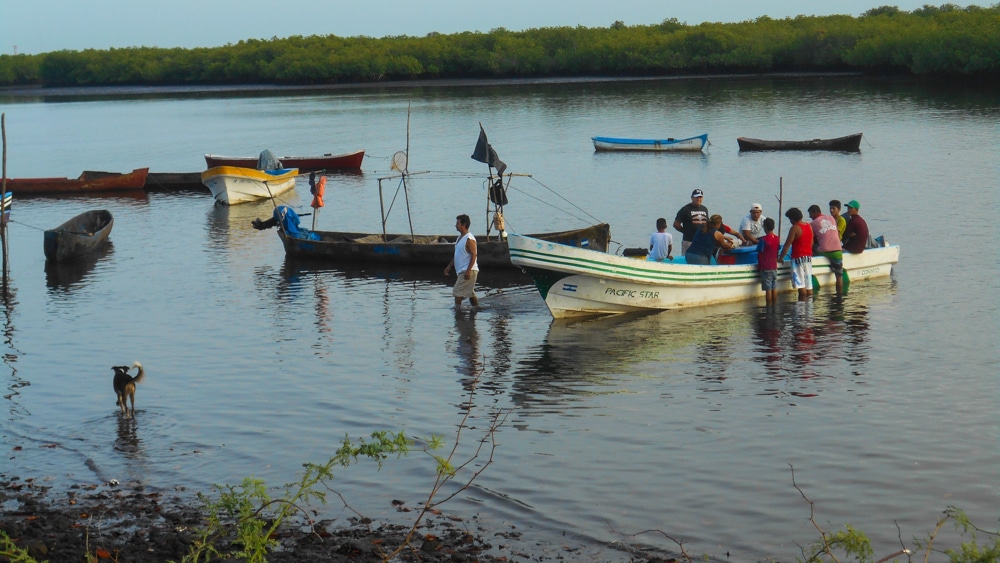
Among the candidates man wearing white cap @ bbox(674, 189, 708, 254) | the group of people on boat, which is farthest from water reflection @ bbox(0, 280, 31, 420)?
man wearing white cap @ bbox(674, 189, 708, 254)

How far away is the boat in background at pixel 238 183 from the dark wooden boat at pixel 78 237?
7.76m

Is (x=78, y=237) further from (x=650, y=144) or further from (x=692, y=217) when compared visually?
(x=650, y=144)

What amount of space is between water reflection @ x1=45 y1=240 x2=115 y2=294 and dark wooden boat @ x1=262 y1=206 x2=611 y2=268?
4098 mm

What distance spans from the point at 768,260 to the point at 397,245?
8.30 m

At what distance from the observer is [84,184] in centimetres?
4128

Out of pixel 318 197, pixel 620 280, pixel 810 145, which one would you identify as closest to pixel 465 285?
pixel 620 280

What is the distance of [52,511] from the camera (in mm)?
9789

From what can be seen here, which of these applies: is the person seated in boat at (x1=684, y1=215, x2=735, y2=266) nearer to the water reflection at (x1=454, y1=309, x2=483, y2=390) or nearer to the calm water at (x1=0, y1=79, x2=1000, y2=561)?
the calm water at (x1=0, y1=79, x2=1000, y2=561)

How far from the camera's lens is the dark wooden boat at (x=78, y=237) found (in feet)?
85.8

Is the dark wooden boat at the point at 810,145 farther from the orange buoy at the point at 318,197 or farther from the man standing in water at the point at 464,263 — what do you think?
the man standing in water at the point at 464,263

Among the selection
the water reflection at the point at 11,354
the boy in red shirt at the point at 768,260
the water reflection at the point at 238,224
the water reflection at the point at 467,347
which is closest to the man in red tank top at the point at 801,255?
the boy in red shirt at the point at 768,260

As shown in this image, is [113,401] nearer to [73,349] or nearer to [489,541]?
[73,349]

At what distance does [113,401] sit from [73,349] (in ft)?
12.8

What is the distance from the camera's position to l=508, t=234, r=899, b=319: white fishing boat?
17.6 m
